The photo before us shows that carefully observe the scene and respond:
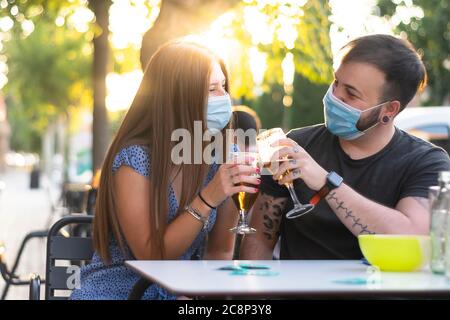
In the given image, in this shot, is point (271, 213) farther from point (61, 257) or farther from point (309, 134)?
point (61, 257)

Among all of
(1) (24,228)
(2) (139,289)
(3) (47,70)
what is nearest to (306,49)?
(2) (139,289)

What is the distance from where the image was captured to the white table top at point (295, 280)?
2680 mm

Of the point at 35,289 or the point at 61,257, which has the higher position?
the point at 61,257

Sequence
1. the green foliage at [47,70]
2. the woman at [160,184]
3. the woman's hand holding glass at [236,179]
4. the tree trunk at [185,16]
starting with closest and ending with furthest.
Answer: the woman's hand holding glass at [236,179], the woman at [160,184], the tree trunk at [185,16], the green foliage at [47,70]

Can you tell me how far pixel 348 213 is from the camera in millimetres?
3717

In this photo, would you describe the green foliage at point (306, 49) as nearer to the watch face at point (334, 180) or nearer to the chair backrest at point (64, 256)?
the chair backrest at point (64, 256)

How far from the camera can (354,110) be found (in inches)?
164

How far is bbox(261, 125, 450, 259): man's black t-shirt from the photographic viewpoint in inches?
160

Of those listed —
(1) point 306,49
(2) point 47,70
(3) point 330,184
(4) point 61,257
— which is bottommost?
(4) point 61,257

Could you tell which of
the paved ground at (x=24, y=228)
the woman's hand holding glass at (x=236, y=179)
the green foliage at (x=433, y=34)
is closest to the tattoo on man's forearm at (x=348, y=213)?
the woman's hand holding glass at (x=236, y=179)

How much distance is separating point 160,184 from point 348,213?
0.76 m

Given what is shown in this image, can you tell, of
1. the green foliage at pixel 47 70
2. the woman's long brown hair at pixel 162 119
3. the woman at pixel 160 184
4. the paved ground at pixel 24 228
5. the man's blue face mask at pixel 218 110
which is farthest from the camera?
the green foliage at pixel 47 70

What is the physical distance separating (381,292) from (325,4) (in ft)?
25.3

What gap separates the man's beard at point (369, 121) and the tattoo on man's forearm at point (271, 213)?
488mm
